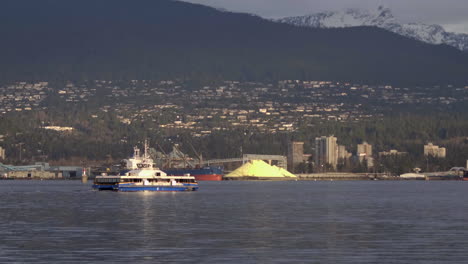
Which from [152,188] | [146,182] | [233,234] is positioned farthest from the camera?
[146,182]

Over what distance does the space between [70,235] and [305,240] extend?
13.7 m

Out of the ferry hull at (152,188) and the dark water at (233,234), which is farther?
the ferry hull at (152,188)

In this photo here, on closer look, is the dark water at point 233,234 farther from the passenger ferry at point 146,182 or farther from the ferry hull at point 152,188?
the passenger ferry at point 146,182

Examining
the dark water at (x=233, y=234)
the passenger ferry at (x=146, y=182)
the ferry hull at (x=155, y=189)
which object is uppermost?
the passenger ferry at (x=146, y=182)

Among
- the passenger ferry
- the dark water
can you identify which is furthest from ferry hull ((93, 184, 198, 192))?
the dark water

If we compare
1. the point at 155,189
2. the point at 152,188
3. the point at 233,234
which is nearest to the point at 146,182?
the point at 152,188

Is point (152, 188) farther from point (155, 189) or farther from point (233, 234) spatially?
point (233, 234)

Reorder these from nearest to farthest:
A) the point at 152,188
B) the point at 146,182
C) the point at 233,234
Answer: the point at 233,234 < the point at 152,188 < the point at 146,182

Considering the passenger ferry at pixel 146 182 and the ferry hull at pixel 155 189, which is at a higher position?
the passenger ferry at pixel 146 182

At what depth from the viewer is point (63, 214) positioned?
9219 cm

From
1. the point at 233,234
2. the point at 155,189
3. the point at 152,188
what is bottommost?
the point at 233,234

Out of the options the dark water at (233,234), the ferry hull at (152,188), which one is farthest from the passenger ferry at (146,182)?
the dark water at (233,234)

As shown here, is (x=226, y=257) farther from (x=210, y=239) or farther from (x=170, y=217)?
(x=170, y=217)

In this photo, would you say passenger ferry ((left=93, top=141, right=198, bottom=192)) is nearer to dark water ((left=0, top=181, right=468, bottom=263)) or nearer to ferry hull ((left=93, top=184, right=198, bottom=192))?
ferry hull ((left=93, top=184, right=198, bottom=192))
